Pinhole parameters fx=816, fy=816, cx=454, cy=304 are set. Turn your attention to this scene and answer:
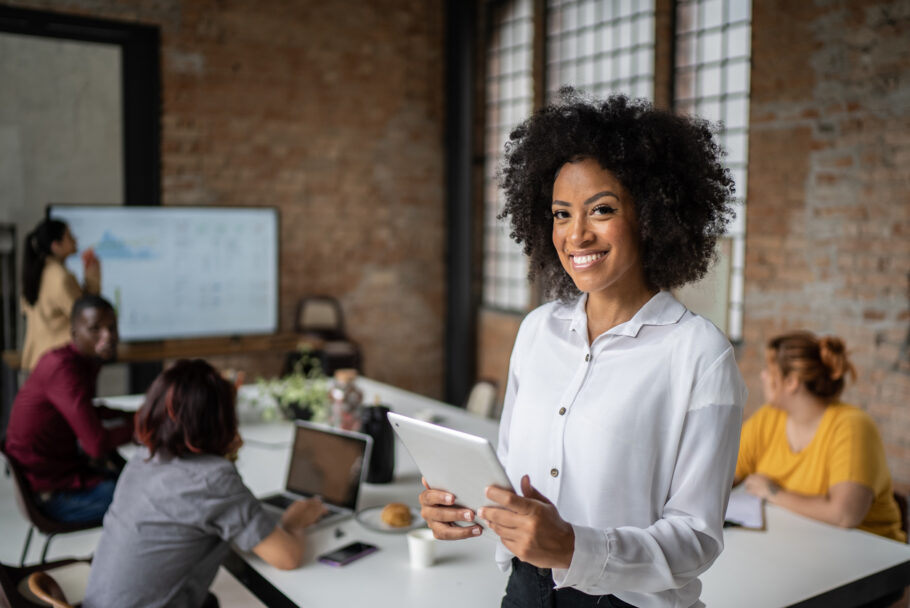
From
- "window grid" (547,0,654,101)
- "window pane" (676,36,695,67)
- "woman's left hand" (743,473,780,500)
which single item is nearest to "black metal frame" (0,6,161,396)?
"window grid" (547,0,654,101)

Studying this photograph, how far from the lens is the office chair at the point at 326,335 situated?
19.3 feet

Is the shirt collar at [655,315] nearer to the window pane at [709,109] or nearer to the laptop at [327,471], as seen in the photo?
the laptop at [327,471]

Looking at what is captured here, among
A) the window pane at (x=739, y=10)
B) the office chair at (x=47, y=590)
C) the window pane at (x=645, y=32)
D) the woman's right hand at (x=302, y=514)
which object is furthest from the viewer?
the window pane at (x=645, y=32)

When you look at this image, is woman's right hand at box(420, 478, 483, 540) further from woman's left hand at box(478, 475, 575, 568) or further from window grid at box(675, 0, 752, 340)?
window grid at box(675, 0, 752, 340)

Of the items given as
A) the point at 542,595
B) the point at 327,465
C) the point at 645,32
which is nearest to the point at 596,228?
the point at 542,595

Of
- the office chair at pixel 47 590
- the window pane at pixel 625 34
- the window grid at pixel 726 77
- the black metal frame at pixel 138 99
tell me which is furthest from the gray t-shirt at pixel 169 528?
the window pane at pixel 625 34

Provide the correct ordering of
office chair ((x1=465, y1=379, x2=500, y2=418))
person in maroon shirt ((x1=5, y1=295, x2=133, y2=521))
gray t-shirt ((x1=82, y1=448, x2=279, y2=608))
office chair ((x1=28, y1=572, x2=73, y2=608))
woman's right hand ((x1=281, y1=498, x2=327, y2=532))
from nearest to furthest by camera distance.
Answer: office chair ((x1=28, y1=572, x2=73, y2=608)), gray t-shirt ((x1=82, y1=448, x2=279, y2=608)), woman's right hand ((x1=281, y1=498, x2=327, y2=532)), person in maroon shirt ((x1=5, y1=295, x2=133, y2=521)), office chair ((x1=465, y1=379, x2=500, y2=418))

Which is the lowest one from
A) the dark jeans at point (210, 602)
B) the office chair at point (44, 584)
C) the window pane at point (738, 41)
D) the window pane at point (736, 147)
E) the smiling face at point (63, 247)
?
the dark jeans at point (210, 602)

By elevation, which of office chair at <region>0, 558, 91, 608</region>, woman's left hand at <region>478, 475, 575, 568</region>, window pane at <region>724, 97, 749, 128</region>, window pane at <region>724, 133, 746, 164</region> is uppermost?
window pane at <region>724, 97, 749, 128</region>

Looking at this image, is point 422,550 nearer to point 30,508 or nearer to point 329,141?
point 30,508

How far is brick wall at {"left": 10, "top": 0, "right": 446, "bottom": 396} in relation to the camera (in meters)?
5.83

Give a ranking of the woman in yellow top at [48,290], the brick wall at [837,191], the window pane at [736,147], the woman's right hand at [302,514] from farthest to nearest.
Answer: the window pane at [736,147] < the woman in yellow top at [48,290] < the brick wall at [837,191] < the woman's right hand at [302,514]

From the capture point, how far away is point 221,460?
1.99m

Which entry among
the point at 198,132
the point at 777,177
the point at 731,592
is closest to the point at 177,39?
the point at 198,132
